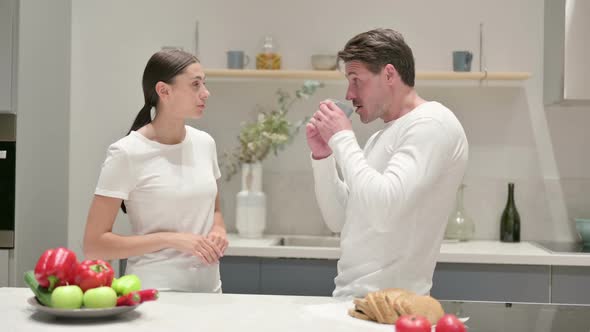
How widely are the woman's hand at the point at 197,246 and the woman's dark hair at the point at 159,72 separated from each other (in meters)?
0.28

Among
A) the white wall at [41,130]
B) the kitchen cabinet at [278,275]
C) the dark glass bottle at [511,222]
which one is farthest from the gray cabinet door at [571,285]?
the white wall at [41,130]

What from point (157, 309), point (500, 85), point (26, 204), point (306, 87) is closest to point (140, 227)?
point (157, 309)

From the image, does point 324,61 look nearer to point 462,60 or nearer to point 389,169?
point 462,60

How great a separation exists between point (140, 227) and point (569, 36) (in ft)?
7.28

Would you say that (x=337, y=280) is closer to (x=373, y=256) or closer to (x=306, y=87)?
(x=373, y=256)

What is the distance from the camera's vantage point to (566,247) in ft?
12.1

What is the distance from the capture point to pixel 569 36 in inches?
139

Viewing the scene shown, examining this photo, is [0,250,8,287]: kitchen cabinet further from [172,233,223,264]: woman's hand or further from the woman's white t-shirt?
[172,233,223,264]: woman's hand

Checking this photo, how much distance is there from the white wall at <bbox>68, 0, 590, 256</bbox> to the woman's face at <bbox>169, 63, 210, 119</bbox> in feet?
5.26

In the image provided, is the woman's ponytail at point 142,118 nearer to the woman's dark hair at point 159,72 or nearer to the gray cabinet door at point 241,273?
the woman's dark hair at point 159,72

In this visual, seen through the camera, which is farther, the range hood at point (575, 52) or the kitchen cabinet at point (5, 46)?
the range hood at point (575, 52)

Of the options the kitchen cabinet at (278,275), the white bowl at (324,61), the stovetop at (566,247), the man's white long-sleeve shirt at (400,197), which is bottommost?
the kitchen cabinet at (278,275)

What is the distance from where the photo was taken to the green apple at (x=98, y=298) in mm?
1723

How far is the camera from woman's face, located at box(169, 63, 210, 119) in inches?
95.5
